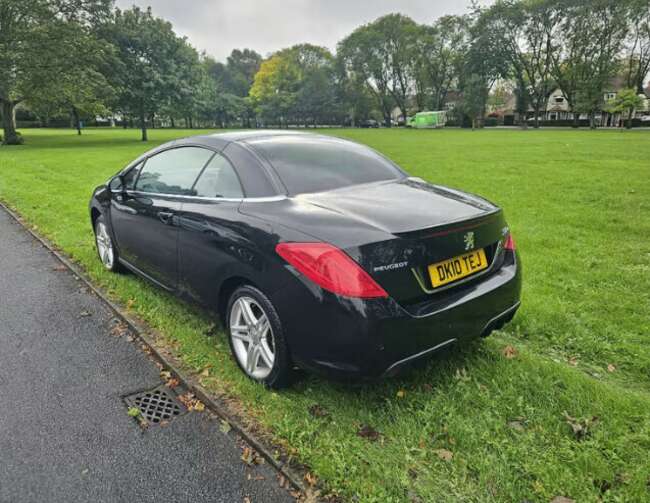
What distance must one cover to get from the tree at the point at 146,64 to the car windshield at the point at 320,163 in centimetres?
3213

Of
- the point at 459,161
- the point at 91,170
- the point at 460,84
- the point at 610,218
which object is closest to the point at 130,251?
the point at 610,218

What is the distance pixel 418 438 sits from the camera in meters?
2.50

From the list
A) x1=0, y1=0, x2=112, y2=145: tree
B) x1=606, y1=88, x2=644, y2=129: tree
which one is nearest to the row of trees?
x1=0, y1=0, x2=112, y2=145: tree

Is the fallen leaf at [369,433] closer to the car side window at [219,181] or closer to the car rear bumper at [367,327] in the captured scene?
the car rear bumper at [367,327]

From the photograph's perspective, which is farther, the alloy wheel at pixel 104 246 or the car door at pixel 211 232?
the alloy wheel at pixel 104 246

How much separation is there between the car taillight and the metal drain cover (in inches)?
49.4

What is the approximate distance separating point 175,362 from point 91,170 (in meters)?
14.3

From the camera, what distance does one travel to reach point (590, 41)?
182 feet

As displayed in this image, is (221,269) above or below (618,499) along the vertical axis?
above

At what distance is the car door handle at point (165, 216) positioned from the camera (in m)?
3.60

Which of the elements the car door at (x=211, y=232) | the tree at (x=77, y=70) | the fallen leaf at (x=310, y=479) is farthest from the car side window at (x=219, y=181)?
the tree at (x=77, y=70)

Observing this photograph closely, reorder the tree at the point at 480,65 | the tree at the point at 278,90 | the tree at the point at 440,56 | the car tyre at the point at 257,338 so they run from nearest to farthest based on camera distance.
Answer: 1. the car tyre at the point at 257,338
2. the tree at the point at 480,65
3. the tree at the point at 440,56
4. the tree at the point at 278,90

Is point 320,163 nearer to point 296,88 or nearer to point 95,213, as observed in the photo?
point 95,213

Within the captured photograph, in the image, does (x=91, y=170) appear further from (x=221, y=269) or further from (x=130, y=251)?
(x=221, y=269)
